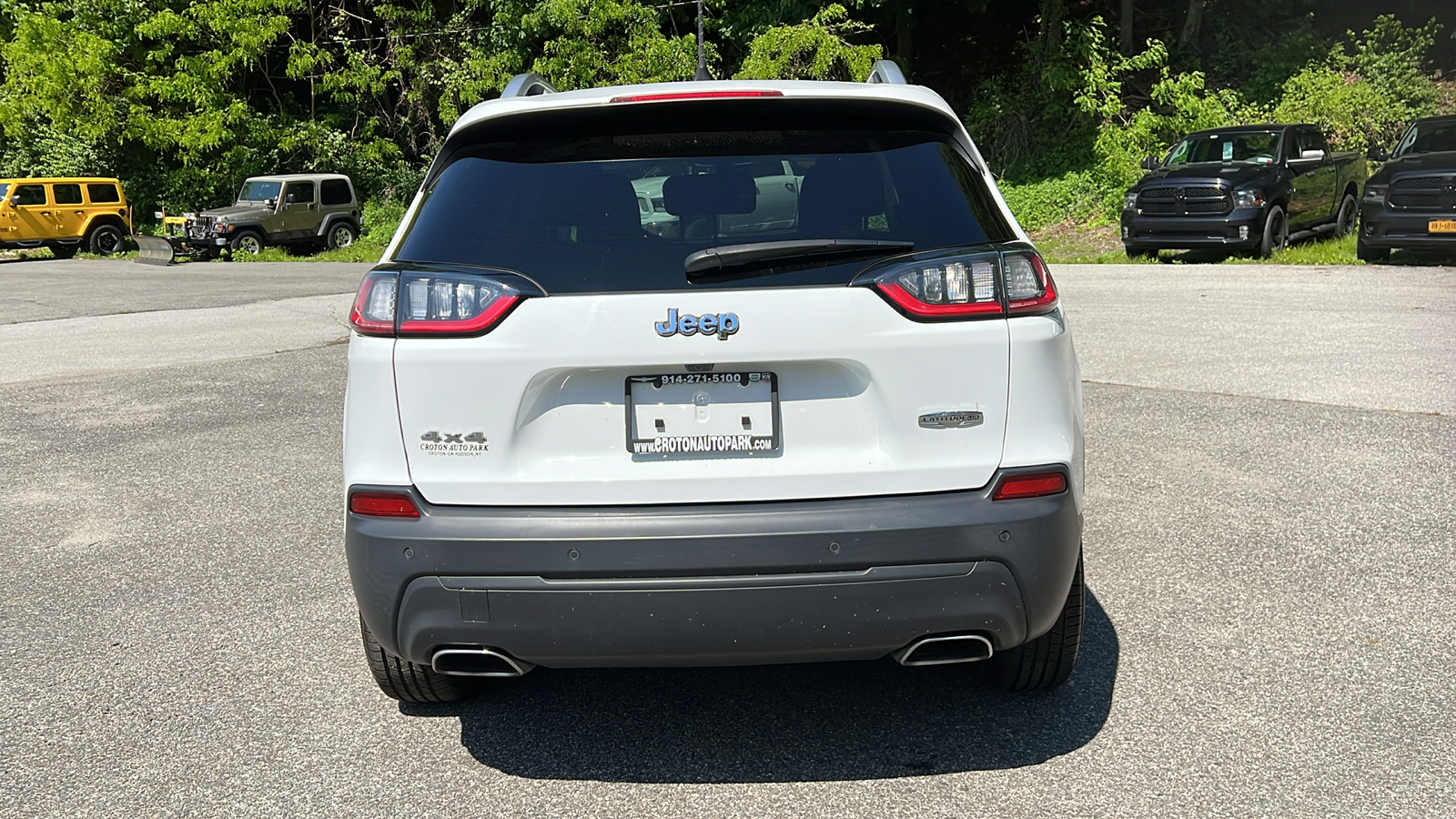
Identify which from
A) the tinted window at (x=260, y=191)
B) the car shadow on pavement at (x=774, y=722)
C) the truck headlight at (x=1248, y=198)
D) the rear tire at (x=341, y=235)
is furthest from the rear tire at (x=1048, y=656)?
the rear tire at (x=341, y=235)

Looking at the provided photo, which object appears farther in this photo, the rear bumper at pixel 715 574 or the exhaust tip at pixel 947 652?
the exhaust tip at pixel 947 652

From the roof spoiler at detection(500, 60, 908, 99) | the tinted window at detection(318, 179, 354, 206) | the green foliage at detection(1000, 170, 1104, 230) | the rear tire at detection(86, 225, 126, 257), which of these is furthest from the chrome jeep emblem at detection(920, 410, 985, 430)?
the rear tire at detection(86, 225, 126, 257)

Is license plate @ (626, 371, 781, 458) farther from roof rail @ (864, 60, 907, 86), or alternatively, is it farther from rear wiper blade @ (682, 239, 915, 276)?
roof rail @ (864, 60, 907, 86)

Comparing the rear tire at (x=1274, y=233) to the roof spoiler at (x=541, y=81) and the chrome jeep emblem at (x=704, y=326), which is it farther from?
the chrome jeep emblem at (x=704, y=326)

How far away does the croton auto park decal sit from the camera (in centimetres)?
286

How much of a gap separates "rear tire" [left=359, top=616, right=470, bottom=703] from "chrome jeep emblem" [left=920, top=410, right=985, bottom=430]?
1519 millimetres

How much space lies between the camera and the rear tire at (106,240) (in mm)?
32906

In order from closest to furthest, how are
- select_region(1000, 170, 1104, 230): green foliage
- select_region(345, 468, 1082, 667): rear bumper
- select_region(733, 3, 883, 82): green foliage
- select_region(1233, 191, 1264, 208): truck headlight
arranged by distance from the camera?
select_region(345, 468, 1082, 667): rear bumper → select_region(1233, 191, 1264, 208): truck headlight → select_region(1000, 170, 1104, 230): green foliage → select_region(733, 3, 883, 82): green foliage

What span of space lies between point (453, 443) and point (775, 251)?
2.85ft

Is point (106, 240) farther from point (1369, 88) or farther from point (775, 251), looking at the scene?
point (775, 251)

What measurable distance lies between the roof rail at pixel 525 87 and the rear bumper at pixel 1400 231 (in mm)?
14591

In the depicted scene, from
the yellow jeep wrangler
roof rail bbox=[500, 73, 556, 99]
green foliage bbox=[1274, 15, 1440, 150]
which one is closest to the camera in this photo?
roof rail bbox=[500, 73, 556, 99]

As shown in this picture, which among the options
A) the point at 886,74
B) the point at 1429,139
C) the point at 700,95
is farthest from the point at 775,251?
the point at 1429,139

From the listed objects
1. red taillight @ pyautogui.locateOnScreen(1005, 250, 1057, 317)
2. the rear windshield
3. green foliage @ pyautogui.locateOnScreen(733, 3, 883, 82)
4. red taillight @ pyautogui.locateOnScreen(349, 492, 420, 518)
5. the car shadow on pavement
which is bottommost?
the car shadow on pavement
